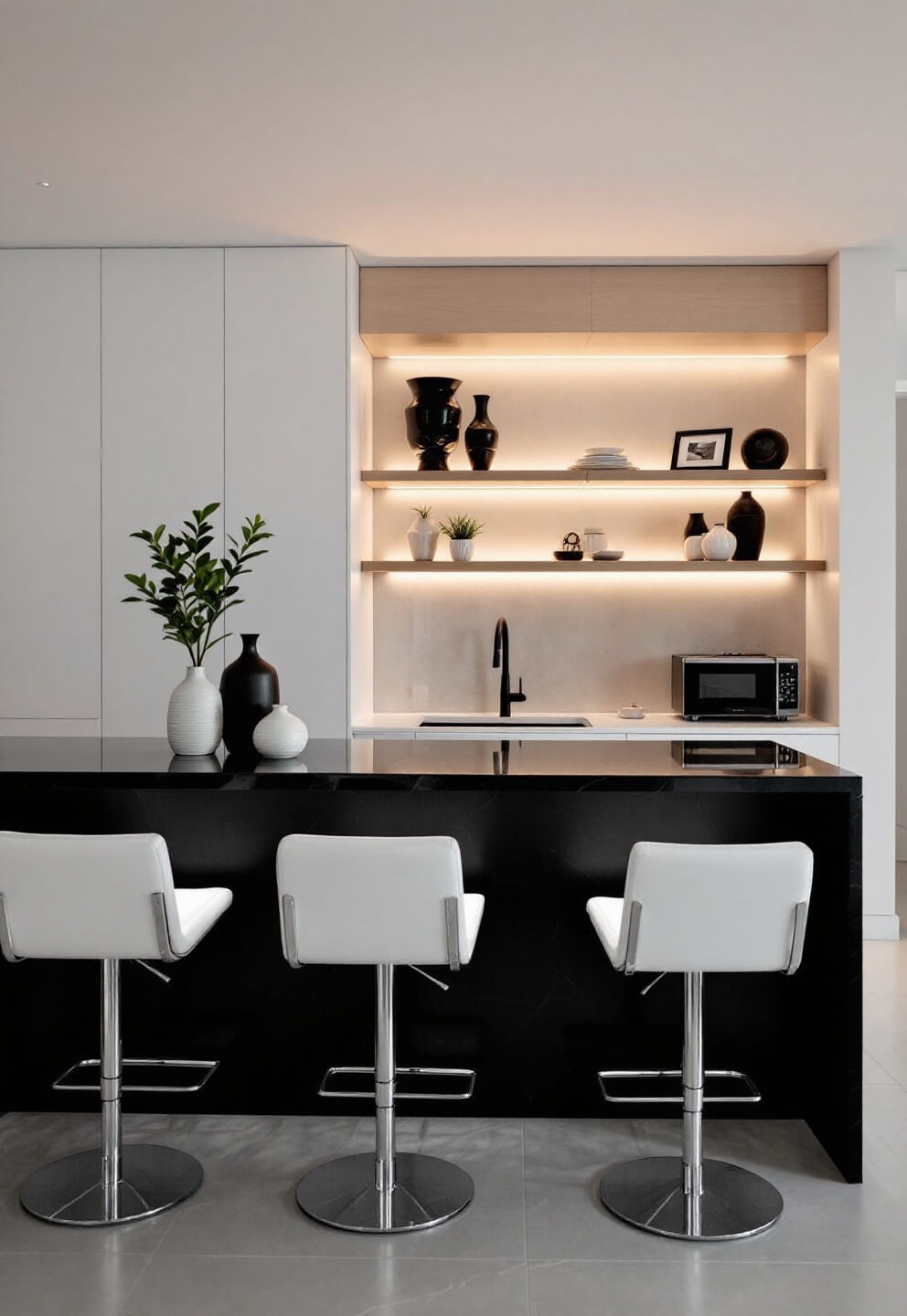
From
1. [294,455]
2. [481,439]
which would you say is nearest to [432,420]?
[481,439]

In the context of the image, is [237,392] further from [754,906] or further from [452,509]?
[754,906]

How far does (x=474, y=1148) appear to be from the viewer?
285cm

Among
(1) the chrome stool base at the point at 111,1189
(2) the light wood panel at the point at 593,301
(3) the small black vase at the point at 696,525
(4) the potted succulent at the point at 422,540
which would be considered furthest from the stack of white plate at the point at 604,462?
(1) the chrome stool base at the point at 111,1189

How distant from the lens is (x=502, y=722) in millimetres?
4910

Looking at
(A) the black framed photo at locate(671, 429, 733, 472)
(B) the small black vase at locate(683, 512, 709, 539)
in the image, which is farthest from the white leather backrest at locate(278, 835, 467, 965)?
(A) the black framed photo at locate(671, 429, 733, 472)

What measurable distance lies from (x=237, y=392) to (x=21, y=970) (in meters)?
2.50

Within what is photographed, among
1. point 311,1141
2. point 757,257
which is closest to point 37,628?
point 311,1141

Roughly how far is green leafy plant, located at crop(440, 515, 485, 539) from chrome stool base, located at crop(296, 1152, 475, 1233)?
298cm

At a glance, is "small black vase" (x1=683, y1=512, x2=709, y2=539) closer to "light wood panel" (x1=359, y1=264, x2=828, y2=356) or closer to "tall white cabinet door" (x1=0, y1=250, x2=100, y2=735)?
"light wood panel" (x1=359, y1=264, x2=828, y2=356)

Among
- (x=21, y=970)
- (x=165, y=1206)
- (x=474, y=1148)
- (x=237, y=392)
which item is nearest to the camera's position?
(x=165, y=1206)

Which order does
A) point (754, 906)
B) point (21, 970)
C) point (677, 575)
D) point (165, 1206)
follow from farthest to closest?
point (677, 575) < point (21, 970) < point (165, 1206) < point (754, 906)

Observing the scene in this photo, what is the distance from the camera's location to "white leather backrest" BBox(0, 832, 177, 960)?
235cm

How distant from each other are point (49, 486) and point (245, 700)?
2083mm

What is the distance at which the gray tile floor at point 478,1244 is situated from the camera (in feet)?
7.27
